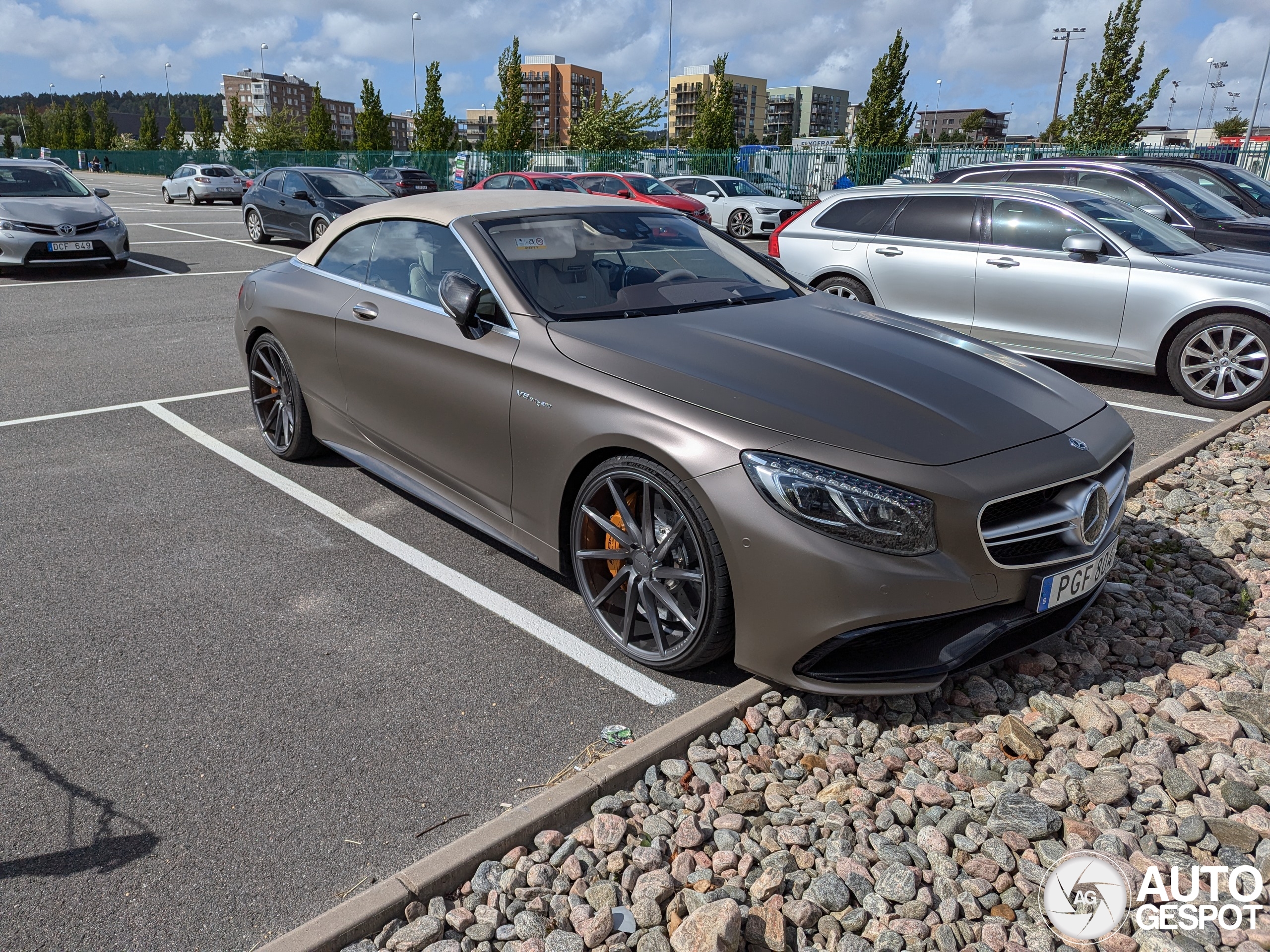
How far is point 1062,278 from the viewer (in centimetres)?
734

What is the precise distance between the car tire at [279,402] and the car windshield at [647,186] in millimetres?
18085

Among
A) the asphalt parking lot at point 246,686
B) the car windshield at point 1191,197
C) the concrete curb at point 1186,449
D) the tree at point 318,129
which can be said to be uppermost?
the tree at point 318,129

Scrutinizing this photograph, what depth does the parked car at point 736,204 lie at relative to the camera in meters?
22.3

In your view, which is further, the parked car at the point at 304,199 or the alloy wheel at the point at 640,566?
the parked car at the point at 304,199

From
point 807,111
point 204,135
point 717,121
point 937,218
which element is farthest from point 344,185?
point 807,111

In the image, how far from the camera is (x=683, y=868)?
2.41 meters

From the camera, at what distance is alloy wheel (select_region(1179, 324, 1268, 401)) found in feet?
22.6

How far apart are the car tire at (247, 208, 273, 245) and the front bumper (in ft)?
16.9

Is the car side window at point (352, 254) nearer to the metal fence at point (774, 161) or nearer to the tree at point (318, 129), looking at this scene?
the metal fence at point (774, 161)

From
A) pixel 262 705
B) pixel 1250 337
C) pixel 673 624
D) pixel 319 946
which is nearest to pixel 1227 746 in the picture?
pixel 673 624

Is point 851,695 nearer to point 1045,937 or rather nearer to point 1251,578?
point 1045,937

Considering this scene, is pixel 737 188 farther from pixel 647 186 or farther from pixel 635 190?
pixel 635 190

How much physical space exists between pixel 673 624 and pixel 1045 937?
1.47 m

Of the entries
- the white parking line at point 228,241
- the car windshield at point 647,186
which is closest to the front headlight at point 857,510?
the white parking line at point 228,241
